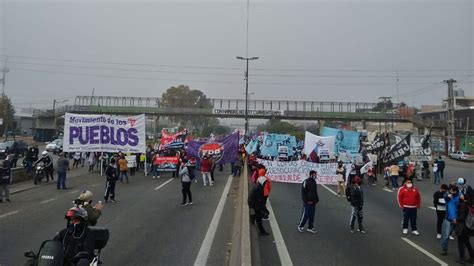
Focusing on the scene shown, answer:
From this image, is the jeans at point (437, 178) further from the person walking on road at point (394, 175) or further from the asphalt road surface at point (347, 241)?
the asphalt road surface at point (347, 241)

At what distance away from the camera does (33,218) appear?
1223 centimetres

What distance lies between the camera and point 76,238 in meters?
6.18

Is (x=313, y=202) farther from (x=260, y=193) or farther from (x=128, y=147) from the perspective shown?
(x=128, y=147)

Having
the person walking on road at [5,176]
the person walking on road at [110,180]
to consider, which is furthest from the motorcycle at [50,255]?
the person walking on road at [5,176]

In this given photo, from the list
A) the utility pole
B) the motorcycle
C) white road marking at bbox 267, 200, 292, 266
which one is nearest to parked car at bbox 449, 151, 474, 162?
the utility pole

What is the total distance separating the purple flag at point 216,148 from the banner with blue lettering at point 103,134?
473 cm

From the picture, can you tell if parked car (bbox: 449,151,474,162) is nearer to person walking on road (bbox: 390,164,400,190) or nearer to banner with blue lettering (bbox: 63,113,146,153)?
person walking on road (bbox: 390,164,400,190)

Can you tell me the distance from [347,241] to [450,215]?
237 centimetres

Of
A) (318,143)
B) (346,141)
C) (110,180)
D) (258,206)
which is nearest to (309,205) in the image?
(258,206)

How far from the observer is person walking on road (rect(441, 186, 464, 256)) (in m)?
9.46

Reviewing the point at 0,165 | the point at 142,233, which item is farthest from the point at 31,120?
the point at 142,233

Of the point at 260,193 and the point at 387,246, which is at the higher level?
the point at 260,193

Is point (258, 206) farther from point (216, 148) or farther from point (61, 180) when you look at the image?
point (216, 148)

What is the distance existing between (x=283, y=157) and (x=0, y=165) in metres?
23.5
